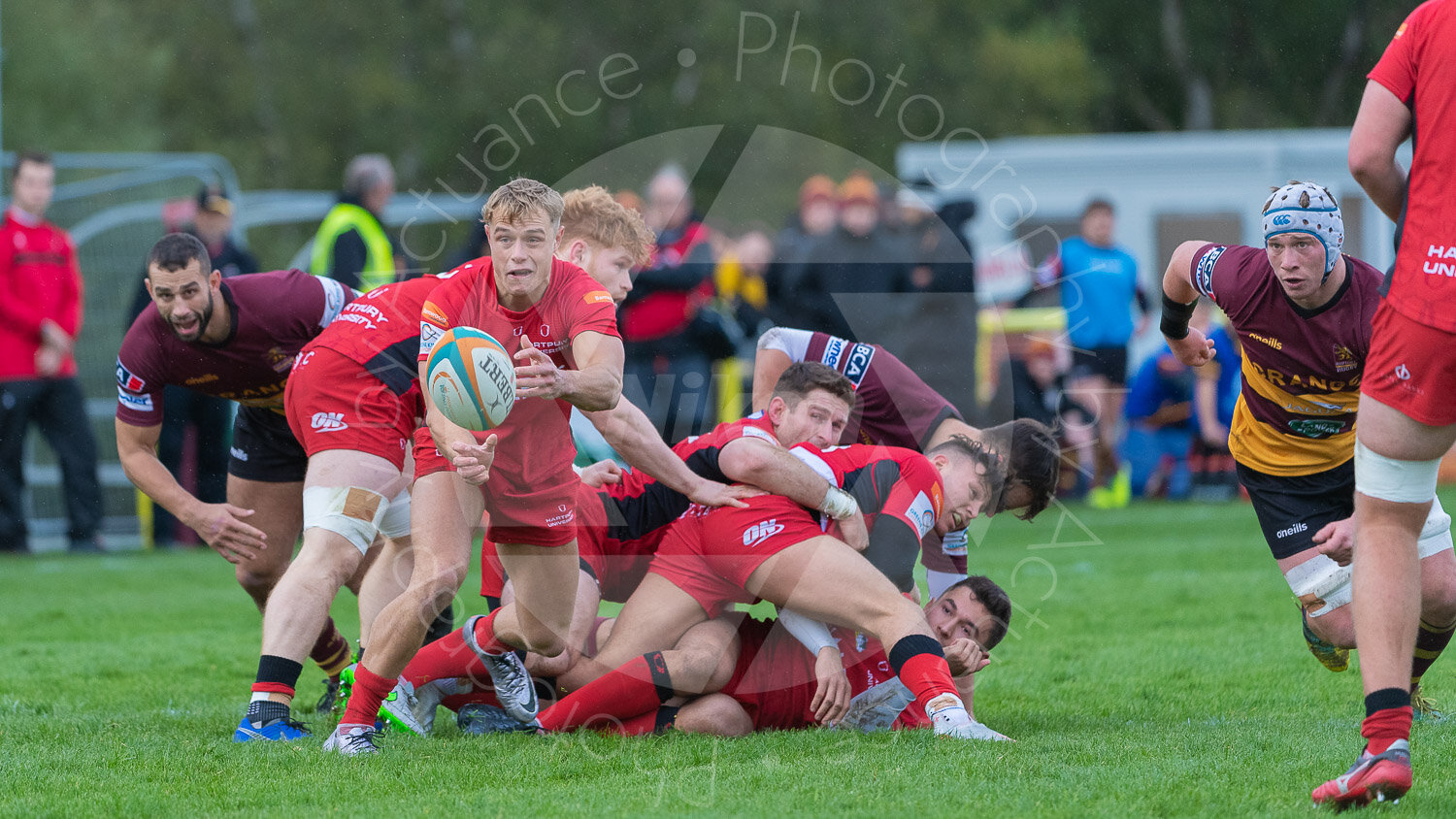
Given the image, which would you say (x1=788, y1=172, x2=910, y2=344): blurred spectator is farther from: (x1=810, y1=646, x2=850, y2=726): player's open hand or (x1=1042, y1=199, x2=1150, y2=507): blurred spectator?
(x1=810, y1=646, x2=850, y2=726): player's open hand

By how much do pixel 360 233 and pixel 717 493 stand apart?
5.97 meters

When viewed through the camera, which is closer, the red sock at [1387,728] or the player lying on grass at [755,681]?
the red sock at [1387,728]

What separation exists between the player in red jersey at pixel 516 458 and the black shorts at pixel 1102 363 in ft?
31.3

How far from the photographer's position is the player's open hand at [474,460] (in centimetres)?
442

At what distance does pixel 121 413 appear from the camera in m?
5.91

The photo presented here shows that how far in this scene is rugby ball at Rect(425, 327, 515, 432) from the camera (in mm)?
4402

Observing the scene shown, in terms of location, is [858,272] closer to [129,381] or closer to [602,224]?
[602,224]

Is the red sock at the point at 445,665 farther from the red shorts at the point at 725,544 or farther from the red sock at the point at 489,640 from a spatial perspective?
the red shorts at the point at 725,544

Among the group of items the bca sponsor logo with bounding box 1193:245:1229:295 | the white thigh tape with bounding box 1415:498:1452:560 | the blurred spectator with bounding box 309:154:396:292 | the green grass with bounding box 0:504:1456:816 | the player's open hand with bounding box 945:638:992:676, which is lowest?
the green grass with bounding box 0:504:1456:816

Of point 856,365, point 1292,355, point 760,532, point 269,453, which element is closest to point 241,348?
point 269,453

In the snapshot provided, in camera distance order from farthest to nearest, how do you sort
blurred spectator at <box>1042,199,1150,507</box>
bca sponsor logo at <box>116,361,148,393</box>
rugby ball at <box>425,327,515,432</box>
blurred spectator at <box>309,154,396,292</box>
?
1. blurred spectator at <box>1042,199,1150,507</box>
2. blurred spectator at <box>309,154,396,292</box>
3. bca sponsor logo at <box>116,361,148,393</box>
4. rugby ball at <box>425,327,515,432</box>

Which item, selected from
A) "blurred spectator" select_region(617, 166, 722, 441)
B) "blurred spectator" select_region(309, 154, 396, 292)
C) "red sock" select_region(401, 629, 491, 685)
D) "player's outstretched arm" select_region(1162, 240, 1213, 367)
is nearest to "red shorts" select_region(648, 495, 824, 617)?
"red sock" select_region(401, 629, 491, 685)

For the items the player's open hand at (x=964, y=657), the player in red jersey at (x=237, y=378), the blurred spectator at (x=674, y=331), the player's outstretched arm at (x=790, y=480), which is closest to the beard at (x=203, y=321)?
the player in red jersey at (x=237, y=378)

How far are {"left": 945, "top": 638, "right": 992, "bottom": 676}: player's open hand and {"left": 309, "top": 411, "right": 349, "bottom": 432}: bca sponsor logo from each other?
2.42m
